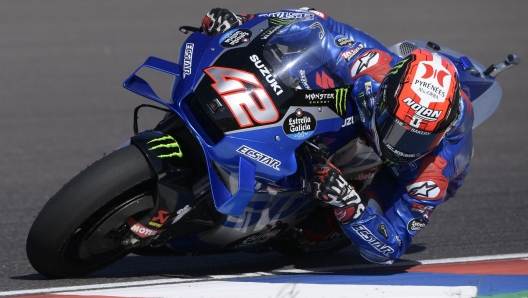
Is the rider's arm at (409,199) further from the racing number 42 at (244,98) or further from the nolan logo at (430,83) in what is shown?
the racing number 42 at (244,98)

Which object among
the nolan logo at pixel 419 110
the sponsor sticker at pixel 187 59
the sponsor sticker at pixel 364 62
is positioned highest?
the sponsor sticker at pixel 187 59

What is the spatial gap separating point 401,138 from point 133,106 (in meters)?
4.78

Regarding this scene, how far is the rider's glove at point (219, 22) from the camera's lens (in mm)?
4242

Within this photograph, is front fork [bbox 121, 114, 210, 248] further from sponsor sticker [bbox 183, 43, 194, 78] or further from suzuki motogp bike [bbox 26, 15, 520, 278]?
sponsor sticker [bbox 183, 43, 194, 78]

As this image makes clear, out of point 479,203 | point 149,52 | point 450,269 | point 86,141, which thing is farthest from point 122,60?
point 450,269

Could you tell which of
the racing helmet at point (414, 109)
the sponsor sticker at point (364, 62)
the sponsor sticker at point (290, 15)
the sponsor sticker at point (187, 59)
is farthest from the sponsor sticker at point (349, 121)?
the sponsor sticker at point (187, 59)

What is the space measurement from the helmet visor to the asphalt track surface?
41.7 inches

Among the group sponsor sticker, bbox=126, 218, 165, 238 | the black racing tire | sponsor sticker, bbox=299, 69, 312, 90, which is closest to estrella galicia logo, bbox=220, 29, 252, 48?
sponsor sticker, bbox=299, 69, 312, 90

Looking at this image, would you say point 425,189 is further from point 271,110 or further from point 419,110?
point 271,110

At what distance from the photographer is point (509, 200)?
597 cm

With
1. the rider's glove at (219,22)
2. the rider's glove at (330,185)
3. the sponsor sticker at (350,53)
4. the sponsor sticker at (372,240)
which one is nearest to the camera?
the rider's glove at (330,185)

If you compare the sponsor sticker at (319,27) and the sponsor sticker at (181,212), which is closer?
the sponsor sticker at (181,212)

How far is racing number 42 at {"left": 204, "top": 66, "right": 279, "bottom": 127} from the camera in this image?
349 cm

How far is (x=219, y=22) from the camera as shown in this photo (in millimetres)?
4266
